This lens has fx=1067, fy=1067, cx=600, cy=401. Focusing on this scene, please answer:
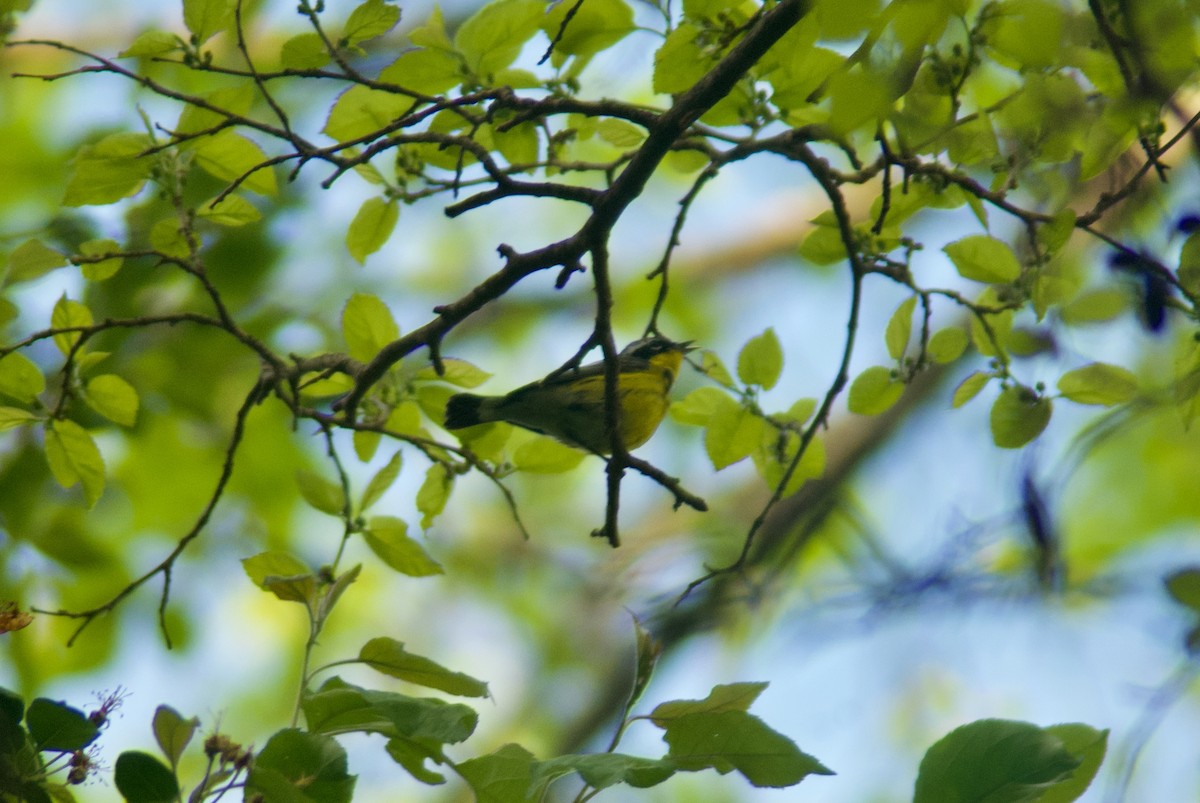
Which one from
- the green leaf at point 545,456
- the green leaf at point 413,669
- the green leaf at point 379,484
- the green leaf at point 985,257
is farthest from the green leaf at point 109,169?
the green leaf at point 985,257

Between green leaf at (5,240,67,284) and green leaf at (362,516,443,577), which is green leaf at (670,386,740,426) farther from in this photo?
green leaf at (5,240,67,284)

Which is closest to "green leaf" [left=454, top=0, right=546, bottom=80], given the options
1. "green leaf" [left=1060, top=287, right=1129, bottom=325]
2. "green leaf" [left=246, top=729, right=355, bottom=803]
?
"green leaf" [left=1060, top=287, right=1129, bottom=325]

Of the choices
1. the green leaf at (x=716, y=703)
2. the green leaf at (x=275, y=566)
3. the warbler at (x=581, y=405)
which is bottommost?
the green leaf at (x=716, y=703)

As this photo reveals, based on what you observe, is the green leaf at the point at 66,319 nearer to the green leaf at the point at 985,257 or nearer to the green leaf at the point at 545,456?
the green leaf at the point at 545,456

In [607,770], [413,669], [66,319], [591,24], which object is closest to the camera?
[607,770]

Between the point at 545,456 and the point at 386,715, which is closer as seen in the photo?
the point at 386,715

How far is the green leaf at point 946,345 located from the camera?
9.44 ft

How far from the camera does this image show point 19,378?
2645mm

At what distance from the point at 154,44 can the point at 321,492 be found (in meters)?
1.22

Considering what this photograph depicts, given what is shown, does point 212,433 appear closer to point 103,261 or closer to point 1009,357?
point 103,261

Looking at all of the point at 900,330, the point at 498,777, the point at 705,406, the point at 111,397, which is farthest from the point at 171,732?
the point at 900,330

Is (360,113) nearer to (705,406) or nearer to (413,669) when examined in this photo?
(705,406)

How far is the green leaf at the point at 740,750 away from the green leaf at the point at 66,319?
1.90m

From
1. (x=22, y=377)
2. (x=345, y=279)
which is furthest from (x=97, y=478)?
(x=345, y=279)
